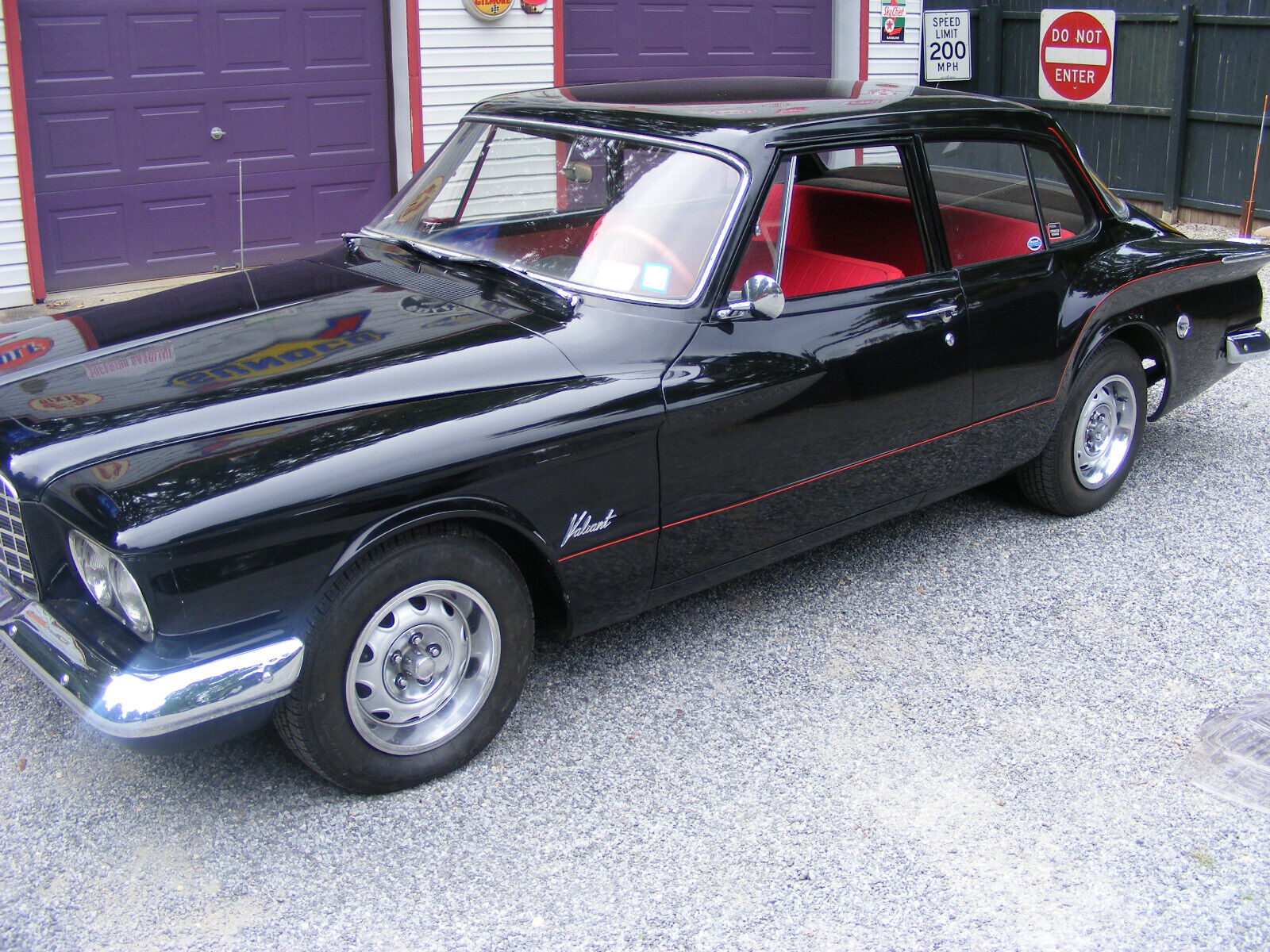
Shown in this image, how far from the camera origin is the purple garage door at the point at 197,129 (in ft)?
26.2

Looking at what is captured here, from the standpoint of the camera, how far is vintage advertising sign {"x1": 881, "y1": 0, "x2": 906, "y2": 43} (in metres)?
11.7

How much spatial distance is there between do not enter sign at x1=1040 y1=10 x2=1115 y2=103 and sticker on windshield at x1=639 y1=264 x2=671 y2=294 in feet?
31.5

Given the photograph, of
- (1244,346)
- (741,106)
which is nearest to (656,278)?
(741,106)

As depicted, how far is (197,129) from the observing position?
8.49m

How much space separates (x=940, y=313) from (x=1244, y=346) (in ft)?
6.69

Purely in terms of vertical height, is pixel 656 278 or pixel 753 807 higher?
pixel 656 278

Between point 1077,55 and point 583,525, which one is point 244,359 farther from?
point 1077,55

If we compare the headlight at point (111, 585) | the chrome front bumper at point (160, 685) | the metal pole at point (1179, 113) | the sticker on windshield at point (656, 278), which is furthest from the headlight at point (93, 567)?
the metal pole at point (1179, 113)

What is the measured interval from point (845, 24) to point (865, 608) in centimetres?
857

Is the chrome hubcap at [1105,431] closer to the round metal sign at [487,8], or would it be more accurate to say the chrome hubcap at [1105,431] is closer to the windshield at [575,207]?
the windshield at [575,207]

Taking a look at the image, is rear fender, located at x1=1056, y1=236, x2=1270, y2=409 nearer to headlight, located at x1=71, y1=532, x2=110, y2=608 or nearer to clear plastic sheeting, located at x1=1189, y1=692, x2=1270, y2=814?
clear plastic sheeting, located at x1=1189, y1=692, x2=1270, y2=814

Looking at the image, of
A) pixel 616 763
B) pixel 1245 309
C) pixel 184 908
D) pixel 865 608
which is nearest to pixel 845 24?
pixel 1245 309

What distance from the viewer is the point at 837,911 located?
2.98 meters

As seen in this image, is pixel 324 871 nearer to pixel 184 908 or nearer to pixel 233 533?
pixel 184 908
